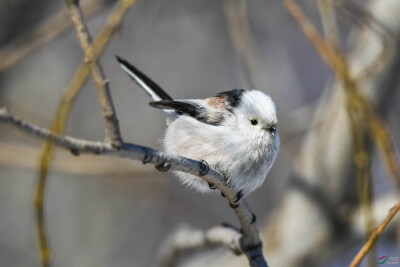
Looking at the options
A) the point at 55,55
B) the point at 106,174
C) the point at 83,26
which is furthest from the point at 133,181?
the point at 83,26

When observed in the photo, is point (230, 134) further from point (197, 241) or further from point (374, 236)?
point (197, 241)

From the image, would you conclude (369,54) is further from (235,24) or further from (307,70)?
(307,70)

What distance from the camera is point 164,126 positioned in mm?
4828

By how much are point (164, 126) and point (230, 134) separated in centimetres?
275

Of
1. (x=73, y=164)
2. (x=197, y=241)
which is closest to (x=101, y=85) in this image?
(x=197, y=241)

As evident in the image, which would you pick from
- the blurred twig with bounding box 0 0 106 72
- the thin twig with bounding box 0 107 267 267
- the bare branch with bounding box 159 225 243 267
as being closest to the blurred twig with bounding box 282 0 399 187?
the thin twig with bounding box 0 107 267 267

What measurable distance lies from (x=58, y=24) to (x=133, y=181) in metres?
1.66

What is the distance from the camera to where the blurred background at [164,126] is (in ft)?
10.2

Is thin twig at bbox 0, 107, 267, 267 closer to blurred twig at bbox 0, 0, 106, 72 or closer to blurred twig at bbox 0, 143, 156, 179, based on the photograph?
blurred twig at bbox 0, 143, 156, 179

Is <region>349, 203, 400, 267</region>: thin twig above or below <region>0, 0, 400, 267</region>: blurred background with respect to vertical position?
below

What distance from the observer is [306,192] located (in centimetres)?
326

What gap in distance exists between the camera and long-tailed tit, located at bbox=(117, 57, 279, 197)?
2068mm

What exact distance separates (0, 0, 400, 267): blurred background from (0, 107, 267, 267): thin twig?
493mm

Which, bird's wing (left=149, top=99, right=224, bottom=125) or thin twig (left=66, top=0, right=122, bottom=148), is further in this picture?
bird's wing (left=149, top=99, right=224, bottom=125)
